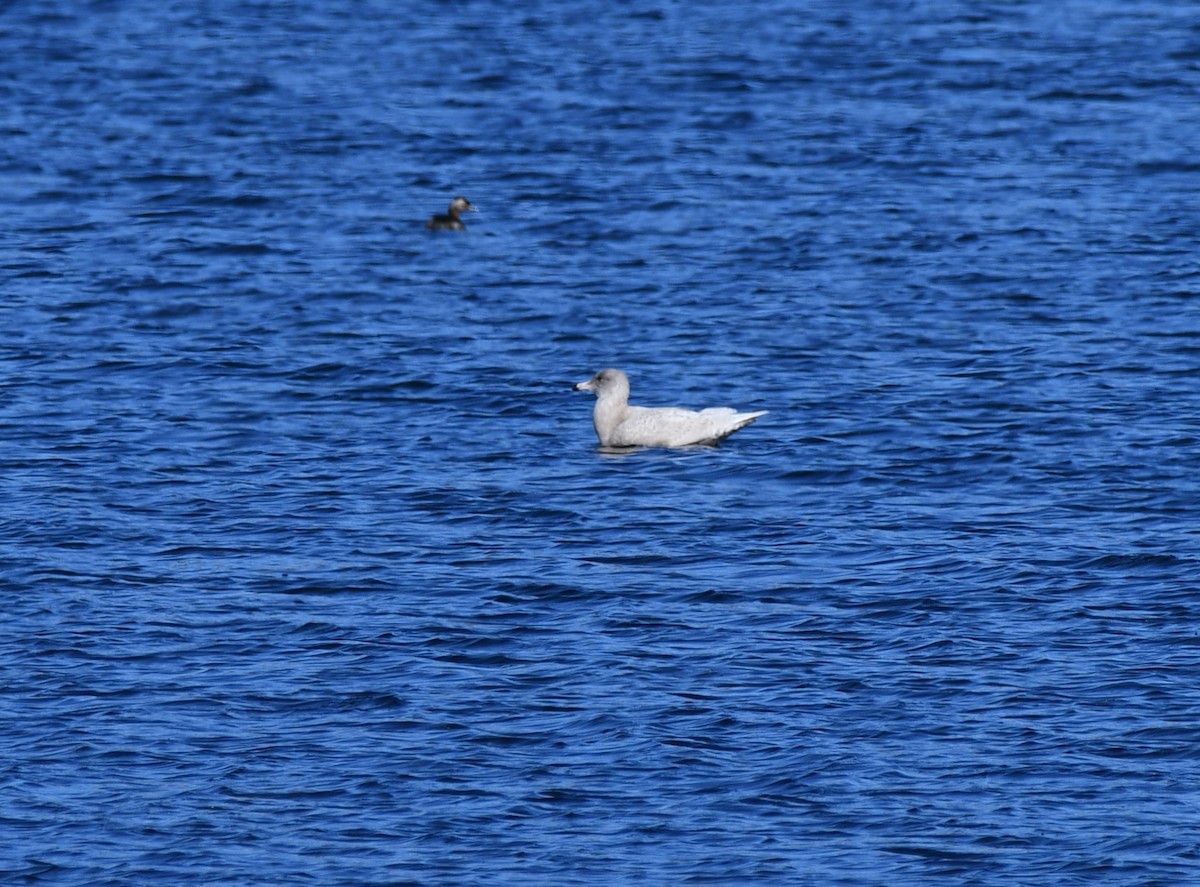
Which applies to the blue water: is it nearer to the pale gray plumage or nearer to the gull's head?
the pale gray plumage

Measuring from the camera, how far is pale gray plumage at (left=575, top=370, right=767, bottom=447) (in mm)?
23781

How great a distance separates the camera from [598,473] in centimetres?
2320

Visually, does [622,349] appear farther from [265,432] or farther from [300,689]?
[300,689]

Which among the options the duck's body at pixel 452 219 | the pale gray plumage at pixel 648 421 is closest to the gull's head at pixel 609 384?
the pale gray plumage at pixel 648 421

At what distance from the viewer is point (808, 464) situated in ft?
75.6

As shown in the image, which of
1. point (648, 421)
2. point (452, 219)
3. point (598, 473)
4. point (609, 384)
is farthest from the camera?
point (452, 219)

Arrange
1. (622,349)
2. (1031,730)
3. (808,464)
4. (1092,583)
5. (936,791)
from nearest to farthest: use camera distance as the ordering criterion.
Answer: (936,791)
(1031,730)
(1092,583)
(808,464)
(622,349)

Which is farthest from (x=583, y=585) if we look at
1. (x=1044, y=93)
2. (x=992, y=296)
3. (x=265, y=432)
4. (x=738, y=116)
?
(x=1044, y=93)

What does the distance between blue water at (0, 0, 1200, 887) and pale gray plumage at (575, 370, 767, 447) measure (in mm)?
210

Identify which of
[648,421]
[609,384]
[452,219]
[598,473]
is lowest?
[452,219]

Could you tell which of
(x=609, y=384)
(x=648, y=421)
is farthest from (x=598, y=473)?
(x=609, y=384)

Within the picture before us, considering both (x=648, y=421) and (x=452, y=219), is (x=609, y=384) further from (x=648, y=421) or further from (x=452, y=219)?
(x=452, y=219)

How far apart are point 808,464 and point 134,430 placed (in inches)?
282

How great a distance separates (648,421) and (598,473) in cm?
114
